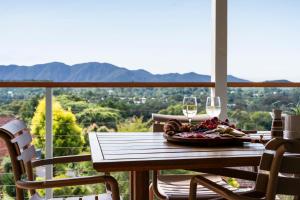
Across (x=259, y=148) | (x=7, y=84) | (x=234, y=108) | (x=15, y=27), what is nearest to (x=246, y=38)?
(x=234, y=108)

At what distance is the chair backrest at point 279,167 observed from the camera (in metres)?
1.51

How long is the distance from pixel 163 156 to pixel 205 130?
634mm

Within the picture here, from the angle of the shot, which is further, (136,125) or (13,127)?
(136,125)

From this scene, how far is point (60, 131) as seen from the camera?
12.2ft

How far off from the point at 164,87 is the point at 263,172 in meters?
2.31

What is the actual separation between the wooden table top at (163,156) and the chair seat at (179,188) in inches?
16.7

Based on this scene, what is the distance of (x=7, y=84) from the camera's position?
350 centimetres

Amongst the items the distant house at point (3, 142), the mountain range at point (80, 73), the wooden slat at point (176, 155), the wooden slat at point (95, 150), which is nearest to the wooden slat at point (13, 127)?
the wooden slat at point (95, 150)

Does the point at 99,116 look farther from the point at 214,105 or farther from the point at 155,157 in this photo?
the point at 155,157

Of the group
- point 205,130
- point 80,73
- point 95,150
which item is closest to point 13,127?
point 95,150

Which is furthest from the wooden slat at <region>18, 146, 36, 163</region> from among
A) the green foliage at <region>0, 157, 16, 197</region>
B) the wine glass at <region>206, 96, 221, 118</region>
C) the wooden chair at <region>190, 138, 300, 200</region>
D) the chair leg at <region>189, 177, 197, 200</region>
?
the green foliage at <region>0, 157, 16, 197</region>

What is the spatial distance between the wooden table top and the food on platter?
3.6 inches

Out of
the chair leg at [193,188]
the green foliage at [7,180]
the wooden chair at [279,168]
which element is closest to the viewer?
the wooden chair at [279,168]

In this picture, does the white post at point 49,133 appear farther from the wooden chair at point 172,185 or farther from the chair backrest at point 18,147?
the chair backrest at point 18,147
